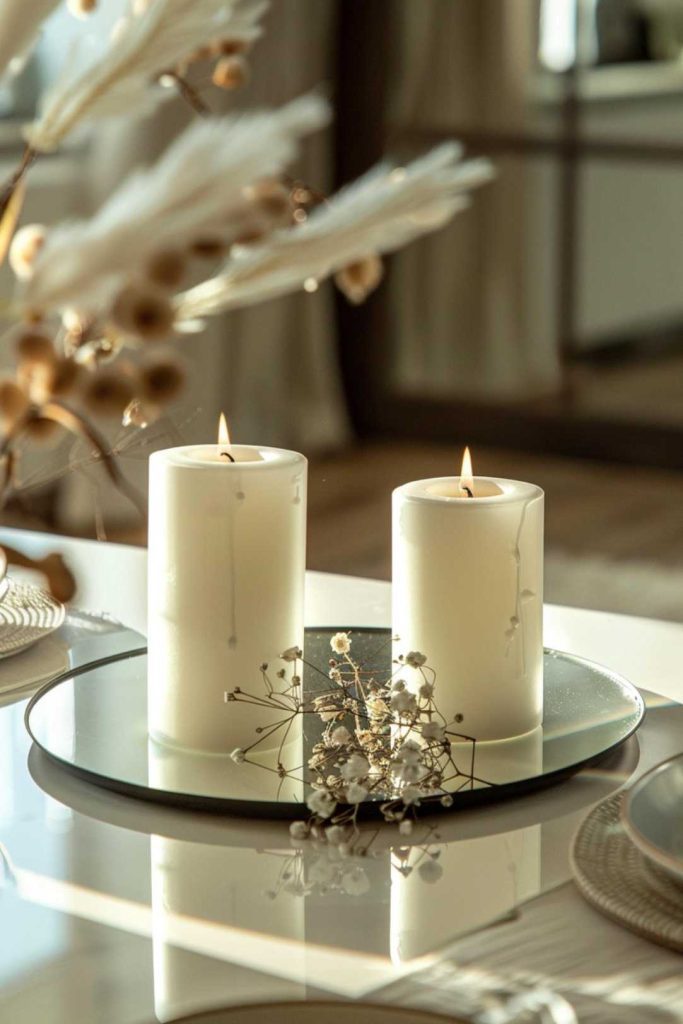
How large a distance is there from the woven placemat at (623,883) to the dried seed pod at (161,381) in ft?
1.33

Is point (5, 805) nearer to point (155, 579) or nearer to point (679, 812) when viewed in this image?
point (155, 579)

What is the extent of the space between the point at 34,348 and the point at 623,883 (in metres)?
0.45

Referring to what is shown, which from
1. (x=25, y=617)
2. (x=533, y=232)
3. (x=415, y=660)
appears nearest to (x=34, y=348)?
(x=415, y=660)

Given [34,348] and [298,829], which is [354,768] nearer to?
[298,829]

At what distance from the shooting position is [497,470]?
3852 mm

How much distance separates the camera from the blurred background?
3.70 meters

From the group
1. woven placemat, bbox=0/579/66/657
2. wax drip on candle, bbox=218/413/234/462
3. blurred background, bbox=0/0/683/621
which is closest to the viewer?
wax drip on candle, bbox=218/413/234/462

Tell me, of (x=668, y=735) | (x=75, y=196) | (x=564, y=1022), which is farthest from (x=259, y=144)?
(x=75, y=196)

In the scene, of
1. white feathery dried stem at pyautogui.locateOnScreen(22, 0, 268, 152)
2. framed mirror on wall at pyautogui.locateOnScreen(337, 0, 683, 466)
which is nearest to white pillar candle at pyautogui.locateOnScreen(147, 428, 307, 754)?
white feathery dried stem at pyautogui.locateOnScreen(22, 0, 268, 152)

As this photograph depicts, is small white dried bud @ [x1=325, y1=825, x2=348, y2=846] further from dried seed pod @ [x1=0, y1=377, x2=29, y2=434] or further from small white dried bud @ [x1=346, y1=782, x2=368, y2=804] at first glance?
dried seed pod @ [x1=0, y1=377, x2=29, y2=434]

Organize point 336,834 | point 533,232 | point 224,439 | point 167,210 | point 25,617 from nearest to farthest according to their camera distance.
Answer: point 167,210, point 336,834, point 224,439, point 25,617, point 533,232

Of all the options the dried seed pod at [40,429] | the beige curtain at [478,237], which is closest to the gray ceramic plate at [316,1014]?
the dried seed pod at [40,429]

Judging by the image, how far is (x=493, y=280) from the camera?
4.01 metres

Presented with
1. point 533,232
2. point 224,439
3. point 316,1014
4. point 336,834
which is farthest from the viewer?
point 533,232
